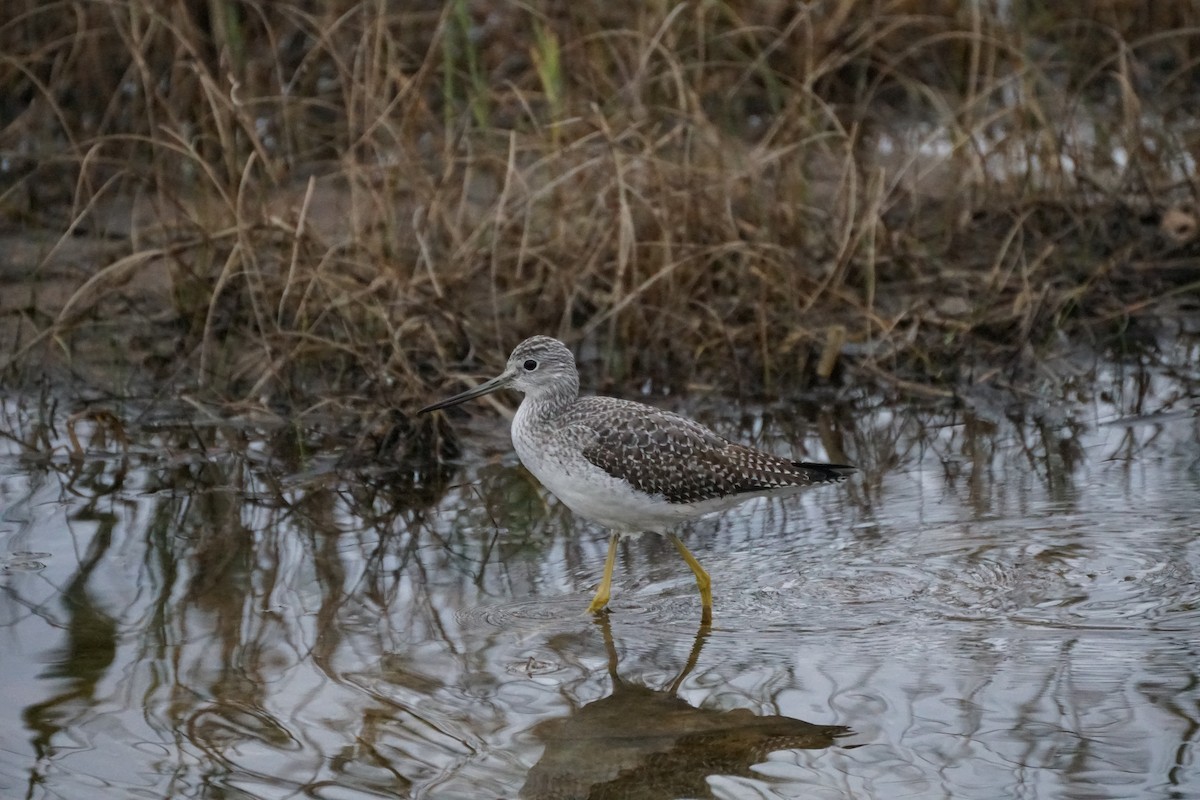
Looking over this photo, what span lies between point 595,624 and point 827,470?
Answer: 1.00 meters

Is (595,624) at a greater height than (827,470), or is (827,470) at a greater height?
(827,470)

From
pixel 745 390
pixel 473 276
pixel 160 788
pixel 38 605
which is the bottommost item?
pixel 160 788

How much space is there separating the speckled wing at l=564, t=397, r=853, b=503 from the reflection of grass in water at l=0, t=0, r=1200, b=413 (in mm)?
1538

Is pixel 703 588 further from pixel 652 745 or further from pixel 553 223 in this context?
pixel 553 223

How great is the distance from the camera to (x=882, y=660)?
15.7 ft

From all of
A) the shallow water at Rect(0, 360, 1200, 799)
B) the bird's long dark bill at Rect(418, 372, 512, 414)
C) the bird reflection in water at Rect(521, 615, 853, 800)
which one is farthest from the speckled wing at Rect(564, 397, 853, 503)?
the bird reflection in water at Rect(521, 615, 853, 800)

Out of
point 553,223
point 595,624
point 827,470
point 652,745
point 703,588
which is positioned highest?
point 553,223

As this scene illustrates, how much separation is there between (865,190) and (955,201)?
114 centimetres

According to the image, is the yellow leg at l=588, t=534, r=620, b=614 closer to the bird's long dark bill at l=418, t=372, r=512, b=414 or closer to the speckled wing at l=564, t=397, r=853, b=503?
the speckled wing at l=564, t=397, r=853, b=503

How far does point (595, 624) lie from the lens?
209 inches

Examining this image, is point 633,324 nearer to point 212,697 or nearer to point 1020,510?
point 1020,510

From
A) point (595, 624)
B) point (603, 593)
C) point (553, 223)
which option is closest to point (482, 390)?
point (603, 593)

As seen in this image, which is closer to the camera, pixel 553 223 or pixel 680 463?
pixel 680 463

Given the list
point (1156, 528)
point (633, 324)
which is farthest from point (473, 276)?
point (1156, 528)
